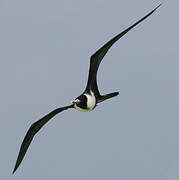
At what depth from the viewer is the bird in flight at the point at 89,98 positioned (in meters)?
23.1

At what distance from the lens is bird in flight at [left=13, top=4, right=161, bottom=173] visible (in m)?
23.1

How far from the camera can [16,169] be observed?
86.9ft

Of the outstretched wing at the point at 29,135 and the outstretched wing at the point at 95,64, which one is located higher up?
the outstretched wing at the point at 95,64

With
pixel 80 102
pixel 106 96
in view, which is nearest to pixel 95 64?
pixel 106 96

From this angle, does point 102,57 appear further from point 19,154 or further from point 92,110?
point 19,154

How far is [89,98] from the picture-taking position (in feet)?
78.2

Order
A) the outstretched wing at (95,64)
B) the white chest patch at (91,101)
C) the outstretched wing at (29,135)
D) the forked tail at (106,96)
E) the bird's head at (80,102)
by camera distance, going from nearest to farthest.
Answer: the bird's head at (80,102)
the white chest patch at (91,101)
the forked tail at (106,96)
the outstretched wing at (95,64)
the outstretched wing at (29,135)

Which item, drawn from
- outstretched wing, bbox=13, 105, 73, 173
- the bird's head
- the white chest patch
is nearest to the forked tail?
the white chest patch

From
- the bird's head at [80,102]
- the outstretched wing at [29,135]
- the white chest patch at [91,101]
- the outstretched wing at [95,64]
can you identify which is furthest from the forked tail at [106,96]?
the outstretched wing at [29,135]

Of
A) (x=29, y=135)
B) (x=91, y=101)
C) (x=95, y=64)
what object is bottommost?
(x=91, y=101)

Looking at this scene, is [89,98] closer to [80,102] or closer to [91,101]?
[91,101]

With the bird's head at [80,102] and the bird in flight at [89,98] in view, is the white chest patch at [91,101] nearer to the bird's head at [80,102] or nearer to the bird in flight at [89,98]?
the bird in flight at [89,98]

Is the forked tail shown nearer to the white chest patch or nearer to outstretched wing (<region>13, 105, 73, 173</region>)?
the white chest patch

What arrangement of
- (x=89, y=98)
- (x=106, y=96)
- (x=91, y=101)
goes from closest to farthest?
(x=91, y=101)
(x=89, y=98)
(x=106, y=96)
